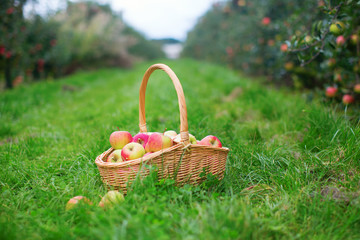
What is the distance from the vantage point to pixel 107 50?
37.9 ft

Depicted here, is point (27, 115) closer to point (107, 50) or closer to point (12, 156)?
point (12, 156)

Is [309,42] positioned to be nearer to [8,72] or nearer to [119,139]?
[119,139]

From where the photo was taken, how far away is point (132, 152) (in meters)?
1.68

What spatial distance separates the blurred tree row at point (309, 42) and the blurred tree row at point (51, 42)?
5495 millimetres

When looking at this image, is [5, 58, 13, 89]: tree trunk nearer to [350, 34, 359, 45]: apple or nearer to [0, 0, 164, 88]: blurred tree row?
[0, 0, 164, 88]: blurred tree row

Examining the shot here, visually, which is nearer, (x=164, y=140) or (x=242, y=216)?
(x=242, y=216)

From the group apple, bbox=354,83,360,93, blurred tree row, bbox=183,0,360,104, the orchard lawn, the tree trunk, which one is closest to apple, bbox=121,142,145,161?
the orchard lawn

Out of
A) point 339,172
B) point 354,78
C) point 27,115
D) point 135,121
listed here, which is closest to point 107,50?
point 27,115

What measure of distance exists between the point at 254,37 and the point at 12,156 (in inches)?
229

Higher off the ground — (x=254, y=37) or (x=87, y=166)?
(x=254, y=37)

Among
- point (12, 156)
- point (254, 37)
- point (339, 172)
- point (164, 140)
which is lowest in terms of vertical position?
point (339, 172)

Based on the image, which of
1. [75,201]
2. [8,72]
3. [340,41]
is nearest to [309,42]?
[340,41]

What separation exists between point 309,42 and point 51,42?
24.1 feet

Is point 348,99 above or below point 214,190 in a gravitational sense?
above
